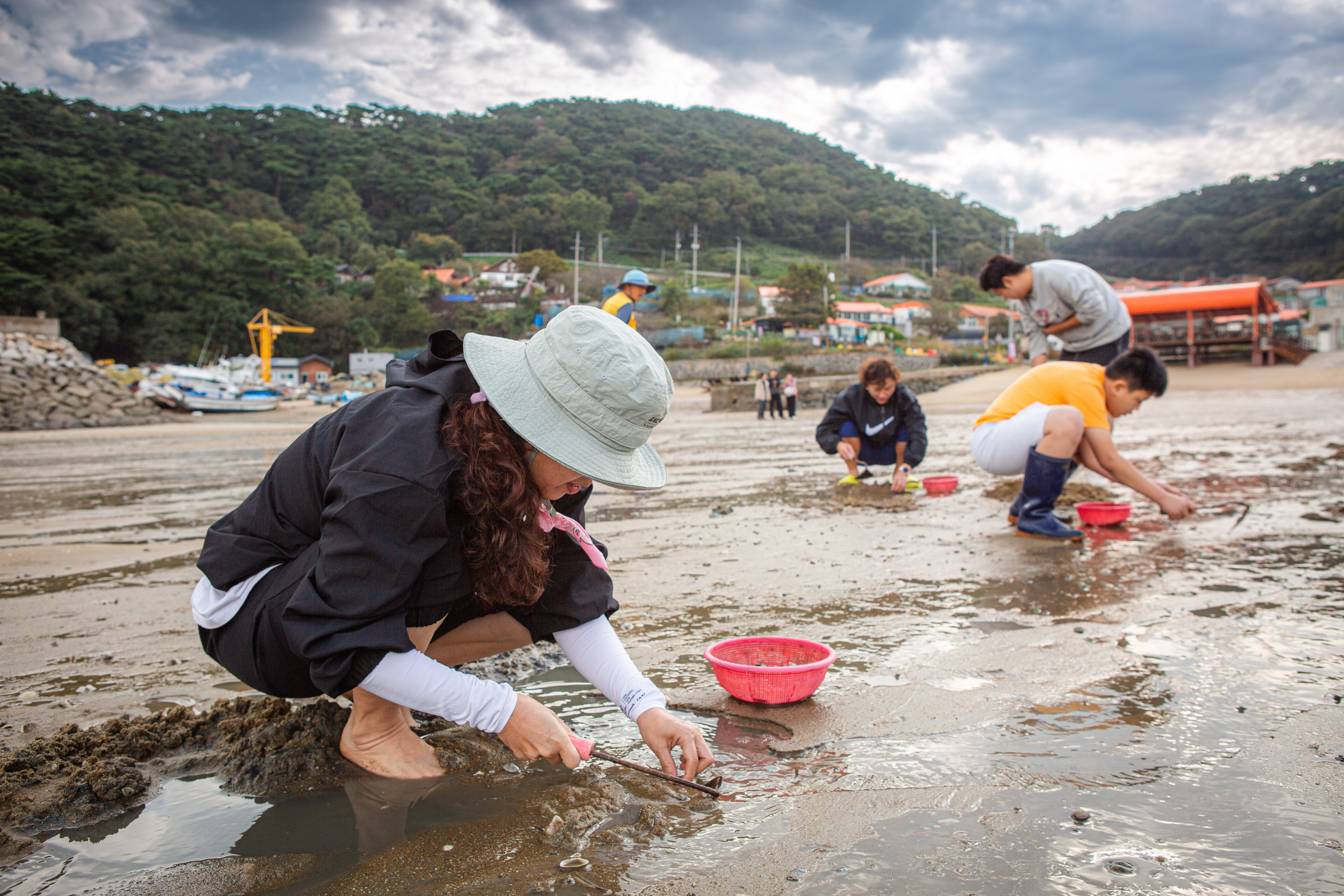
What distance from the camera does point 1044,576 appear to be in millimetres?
3645

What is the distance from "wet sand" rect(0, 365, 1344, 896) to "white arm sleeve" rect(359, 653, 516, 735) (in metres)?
0.29

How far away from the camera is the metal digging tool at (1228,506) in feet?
15.8

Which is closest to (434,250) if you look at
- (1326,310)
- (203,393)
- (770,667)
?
(203,393)

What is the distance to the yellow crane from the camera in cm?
4328

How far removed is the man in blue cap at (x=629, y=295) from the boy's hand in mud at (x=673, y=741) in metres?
4.40

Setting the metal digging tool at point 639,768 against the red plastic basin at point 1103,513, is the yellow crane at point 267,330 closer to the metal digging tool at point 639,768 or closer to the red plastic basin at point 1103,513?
the red plastic basin at point 1103,513

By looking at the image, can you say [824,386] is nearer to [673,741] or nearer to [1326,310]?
[673,741]

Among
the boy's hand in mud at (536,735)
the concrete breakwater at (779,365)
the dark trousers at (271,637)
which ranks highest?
the concrete breakwater at (779,365)

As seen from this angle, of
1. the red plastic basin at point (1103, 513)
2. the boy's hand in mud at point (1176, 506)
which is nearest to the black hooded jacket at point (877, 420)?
the red plastic basin at point (1103, 513)

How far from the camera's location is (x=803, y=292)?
59281 mm

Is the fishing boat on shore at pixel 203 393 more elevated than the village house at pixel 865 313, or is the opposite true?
the village house at pixel 865 313

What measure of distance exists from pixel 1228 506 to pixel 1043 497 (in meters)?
1.73

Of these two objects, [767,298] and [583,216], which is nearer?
[767,298]

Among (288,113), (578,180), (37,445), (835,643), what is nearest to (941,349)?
(37,445)
